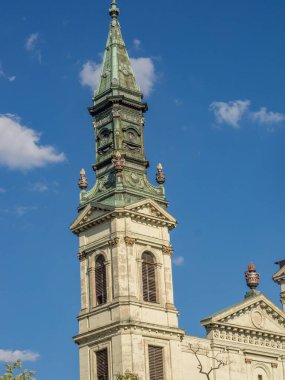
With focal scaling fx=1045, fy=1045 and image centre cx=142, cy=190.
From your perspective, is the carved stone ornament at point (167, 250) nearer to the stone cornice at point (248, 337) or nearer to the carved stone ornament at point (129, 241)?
the carved stone ornament at point (129, 241)

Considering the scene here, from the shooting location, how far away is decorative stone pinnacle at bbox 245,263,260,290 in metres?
76.4

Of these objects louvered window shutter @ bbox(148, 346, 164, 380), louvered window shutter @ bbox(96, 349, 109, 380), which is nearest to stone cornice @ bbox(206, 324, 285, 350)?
louvered window shutter @ bbox(148, 346, 164, 380)

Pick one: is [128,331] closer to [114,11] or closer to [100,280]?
[100,280]


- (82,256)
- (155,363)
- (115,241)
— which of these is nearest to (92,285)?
(82,256)

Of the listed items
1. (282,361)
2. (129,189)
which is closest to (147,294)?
(129,189)

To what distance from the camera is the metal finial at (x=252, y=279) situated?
250 ft

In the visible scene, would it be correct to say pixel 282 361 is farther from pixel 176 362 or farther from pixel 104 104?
pixel 104 104

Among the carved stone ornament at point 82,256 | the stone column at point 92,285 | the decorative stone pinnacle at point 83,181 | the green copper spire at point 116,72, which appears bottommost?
the stone column at point 92,285

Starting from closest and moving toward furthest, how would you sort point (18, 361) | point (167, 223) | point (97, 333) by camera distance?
point (18, 361)
point (97, 333)
point (167, 223)

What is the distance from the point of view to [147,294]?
70000 millimetres

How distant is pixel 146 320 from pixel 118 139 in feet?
44.6

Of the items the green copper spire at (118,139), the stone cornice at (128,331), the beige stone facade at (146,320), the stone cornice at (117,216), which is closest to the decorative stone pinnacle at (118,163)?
the green copper spire at (118,139)

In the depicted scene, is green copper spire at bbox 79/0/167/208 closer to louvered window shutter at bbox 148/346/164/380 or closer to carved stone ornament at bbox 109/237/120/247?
carved stone ornament at bbox 109/237/120/247

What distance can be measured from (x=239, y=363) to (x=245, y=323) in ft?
9.86
